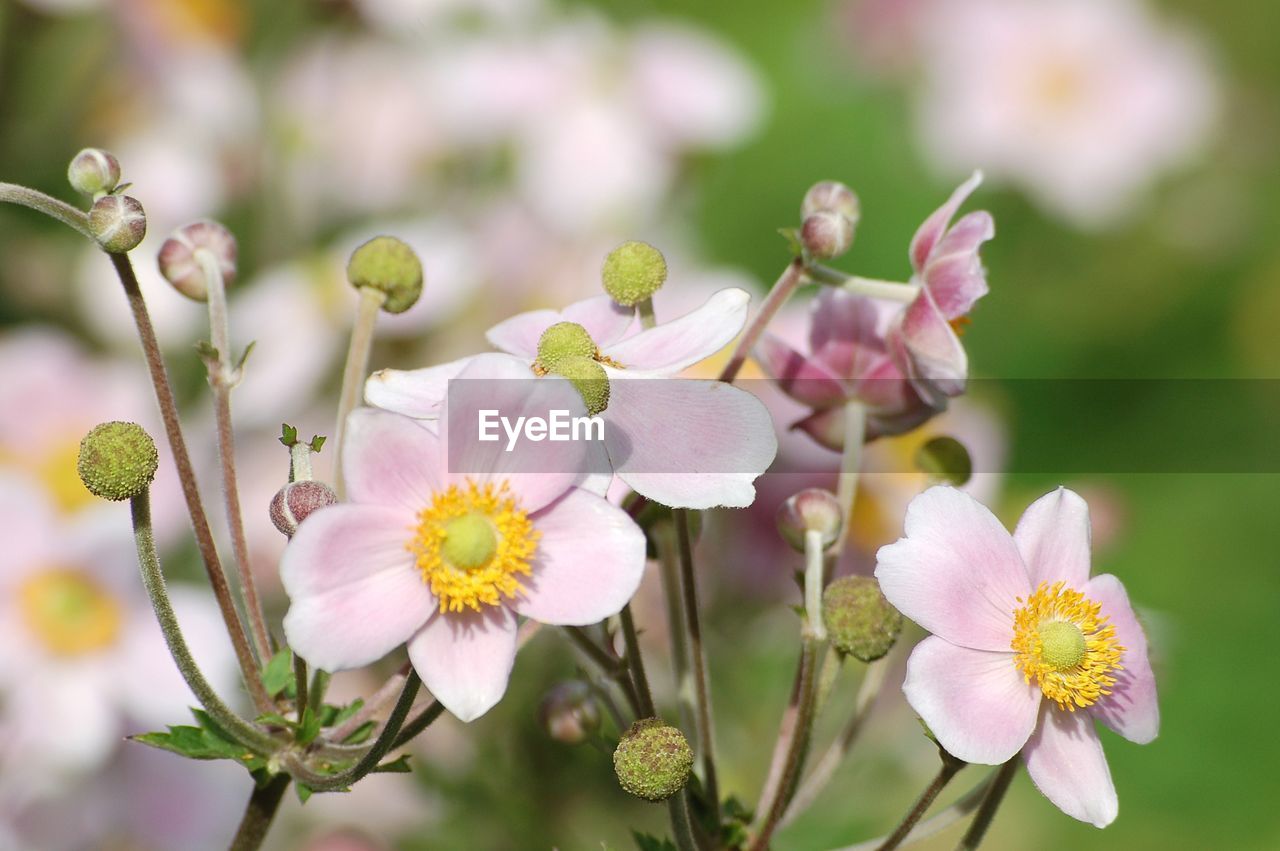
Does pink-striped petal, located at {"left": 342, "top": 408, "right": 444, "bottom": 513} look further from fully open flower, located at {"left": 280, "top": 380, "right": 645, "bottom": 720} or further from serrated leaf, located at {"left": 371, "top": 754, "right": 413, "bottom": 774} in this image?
serrated leaf, located at {"left": 371, "top": 754, "right": 413, "bottom": 774}

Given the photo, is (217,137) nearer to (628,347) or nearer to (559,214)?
(559,214)

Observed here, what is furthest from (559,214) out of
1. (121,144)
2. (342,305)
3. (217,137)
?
(121,144)

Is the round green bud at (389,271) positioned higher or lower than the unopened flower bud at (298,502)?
higher

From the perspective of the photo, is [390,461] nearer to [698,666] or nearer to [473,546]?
[473,546]

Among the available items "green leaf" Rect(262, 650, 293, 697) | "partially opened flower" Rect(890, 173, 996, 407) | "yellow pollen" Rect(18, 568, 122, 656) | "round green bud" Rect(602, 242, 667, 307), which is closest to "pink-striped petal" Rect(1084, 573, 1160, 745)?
"partially opened flower" Rect(890, 173, 996, 407)

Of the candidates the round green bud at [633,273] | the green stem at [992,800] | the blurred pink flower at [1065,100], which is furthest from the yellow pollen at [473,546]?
the blurred pink flower at [1065,100]

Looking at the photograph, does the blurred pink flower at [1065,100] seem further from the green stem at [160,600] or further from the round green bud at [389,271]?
the green stem at [160,600]
